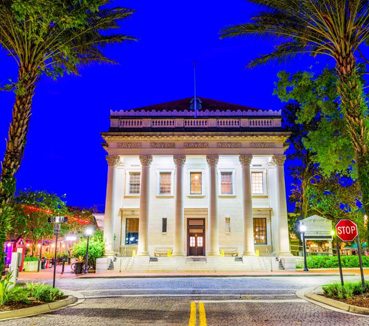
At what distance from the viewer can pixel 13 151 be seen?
35.9 feet

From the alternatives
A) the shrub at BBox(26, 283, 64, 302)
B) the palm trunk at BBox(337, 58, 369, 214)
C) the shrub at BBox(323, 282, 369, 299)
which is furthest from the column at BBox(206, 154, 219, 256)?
the palm trunk at BBox(337, 58, 369, 214)

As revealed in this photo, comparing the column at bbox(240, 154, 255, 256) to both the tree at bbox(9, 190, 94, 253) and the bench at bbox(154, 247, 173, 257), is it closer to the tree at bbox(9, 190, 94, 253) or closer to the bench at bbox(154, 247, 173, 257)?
the bench at bbox(154, 247, 173, 257)

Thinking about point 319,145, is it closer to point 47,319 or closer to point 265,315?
point 265,315

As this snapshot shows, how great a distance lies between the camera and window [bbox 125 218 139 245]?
102 ft

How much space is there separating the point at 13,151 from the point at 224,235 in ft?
74.0

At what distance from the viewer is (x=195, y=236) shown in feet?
102

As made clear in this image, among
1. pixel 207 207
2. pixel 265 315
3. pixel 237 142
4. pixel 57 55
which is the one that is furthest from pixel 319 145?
pixel 207 207

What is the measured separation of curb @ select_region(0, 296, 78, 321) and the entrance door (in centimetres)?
2038

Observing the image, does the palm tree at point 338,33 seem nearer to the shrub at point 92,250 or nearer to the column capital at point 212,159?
the column capital at point 212,159

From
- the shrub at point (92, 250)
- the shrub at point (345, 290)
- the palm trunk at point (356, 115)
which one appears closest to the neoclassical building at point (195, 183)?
the shrub at point (92, 250)

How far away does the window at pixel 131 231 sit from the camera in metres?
31.0

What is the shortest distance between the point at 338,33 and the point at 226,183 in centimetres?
2065

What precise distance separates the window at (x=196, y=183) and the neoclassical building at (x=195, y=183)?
0.29 feet

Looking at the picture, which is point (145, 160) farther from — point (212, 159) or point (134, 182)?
point (212, 159)
